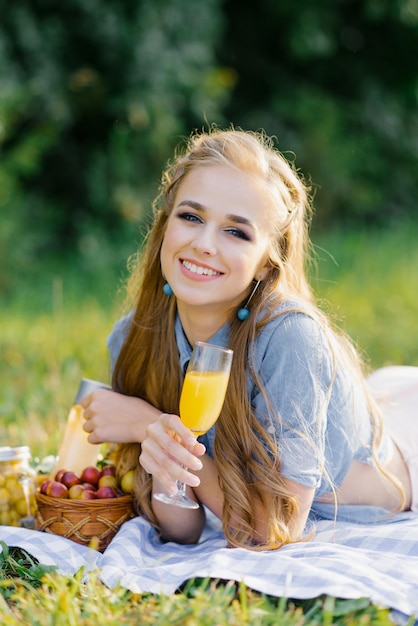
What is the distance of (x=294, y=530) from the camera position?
2953mm

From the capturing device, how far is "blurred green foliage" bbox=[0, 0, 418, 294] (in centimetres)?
847

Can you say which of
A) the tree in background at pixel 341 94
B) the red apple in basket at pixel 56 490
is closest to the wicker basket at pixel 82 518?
the red apple in basket at pixel 56 490

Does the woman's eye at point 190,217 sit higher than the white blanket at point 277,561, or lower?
higher

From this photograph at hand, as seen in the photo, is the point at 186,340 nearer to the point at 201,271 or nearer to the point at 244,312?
the point at 244,312

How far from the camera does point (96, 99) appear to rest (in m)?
9.02

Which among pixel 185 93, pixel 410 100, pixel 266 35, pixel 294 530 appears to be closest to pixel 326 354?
pixel 294 530

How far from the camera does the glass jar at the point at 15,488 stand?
3.32 meters

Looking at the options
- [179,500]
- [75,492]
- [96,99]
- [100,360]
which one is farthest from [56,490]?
[96,99]

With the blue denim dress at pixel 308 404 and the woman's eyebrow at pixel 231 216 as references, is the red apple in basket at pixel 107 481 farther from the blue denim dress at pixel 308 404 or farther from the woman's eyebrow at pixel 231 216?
the woman's eyebrow at pixel 231 216

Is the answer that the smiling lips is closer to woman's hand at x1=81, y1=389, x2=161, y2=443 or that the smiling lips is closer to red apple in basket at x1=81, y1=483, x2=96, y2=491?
woman's hand at x1=81, y1=389, x2=161, y2=443

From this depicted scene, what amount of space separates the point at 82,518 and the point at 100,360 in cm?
269

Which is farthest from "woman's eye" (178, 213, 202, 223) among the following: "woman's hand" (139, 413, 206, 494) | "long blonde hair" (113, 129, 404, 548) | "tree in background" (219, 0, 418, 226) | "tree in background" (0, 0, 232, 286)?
"tree in background" (219, 0, 418, 226)

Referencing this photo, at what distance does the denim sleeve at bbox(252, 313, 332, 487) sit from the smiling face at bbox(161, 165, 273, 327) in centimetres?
25

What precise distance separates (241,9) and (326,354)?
8.12 m
